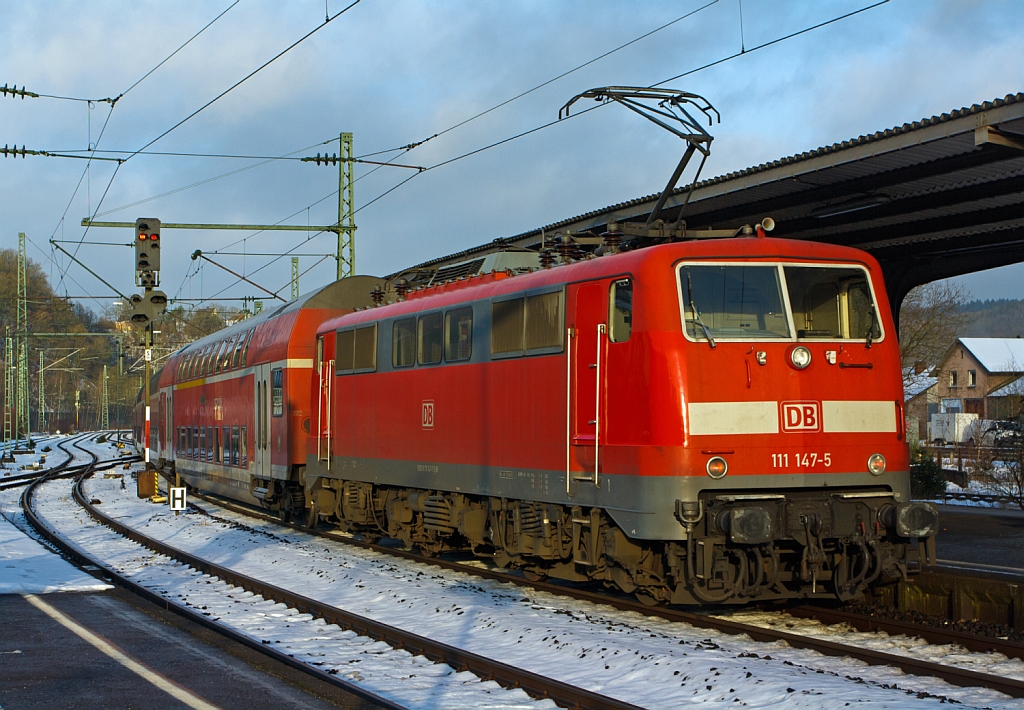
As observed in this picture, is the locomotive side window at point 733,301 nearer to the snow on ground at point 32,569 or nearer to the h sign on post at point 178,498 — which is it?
the snow on ground at point 32,569

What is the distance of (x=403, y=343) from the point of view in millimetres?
14672

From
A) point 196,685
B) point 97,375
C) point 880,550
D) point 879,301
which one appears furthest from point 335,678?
point 97,375

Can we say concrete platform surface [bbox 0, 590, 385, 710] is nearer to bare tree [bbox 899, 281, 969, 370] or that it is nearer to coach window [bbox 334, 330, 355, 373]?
coach window [bbox 334, 330, 355, 373]

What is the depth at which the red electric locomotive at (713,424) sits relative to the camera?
9.64m

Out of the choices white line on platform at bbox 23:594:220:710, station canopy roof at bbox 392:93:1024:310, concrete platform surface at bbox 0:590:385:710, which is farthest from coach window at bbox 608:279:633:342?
white line on platform at bbox 23:594:220:710

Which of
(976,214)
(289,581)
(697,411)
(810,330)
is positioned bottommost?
(289,581)

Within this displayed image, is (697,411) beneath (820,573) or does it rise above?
above

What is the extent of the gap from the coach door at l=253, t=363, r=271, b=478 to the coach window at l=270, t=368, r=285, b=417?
0.31 meters

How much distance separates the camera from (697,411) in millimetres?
9586

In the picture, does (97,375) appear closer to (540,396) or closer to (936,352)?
(936,352)

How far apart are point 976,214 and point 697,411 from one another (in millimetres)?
8952

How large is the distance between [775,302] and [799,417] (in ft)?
3.64

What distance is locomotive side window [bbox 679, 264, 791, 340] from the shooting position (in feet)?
32.7

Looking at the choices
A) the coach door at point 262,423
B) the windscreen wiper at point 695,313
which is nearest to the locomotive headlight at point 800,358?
the windscreen wiper at point 695,313
